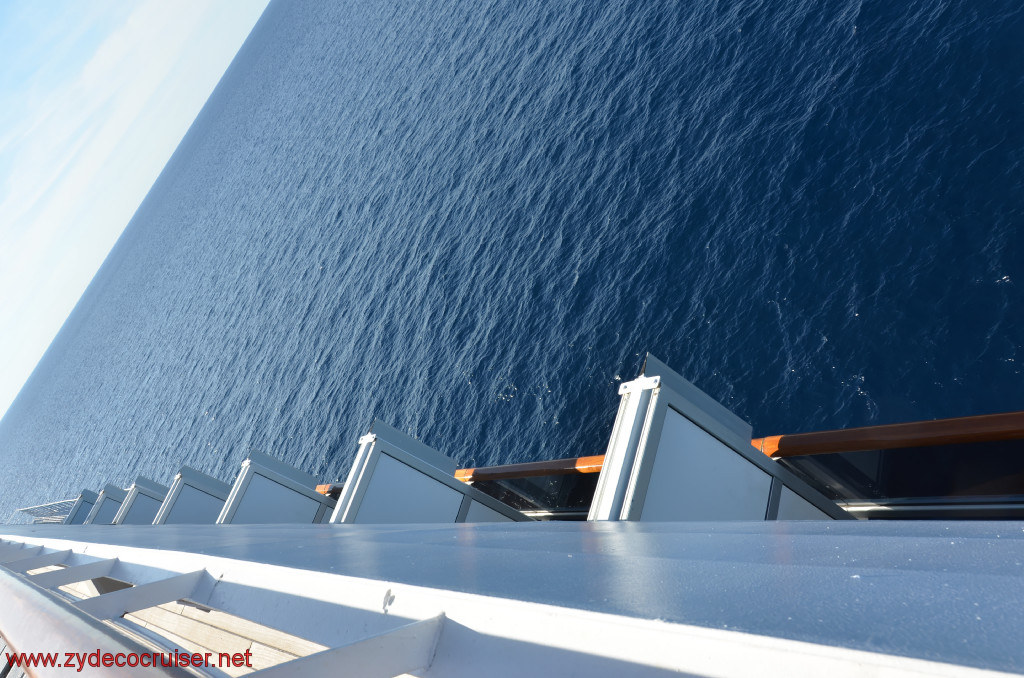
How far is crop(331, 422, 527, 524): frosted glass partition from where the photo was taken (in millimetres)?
9141

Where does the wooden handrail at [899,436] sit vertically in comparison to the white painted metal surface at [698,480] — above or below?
above

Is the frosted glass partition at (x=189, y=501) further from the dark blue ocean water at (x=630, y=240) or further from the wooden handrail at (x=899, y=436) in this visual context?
the wooden handrail at (x=899, y=436)

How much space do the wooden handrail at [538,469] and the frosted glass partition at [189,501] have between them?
→ 299 inches

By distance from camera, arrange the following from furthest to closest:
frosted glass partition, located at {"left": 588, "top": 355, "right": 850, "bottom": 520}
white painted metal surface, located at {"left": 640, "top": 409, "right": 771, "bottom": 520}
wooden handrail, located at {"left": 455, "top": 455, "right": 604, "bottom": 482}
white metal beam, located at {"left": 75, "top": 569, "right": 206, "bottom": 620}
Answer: wooden handrail, located at {"left": 455, "top": 455, "right": 604, "bottom": 482} → white painted metal surface, located at {"left": 640, "top": 409, "right": 771, "bottom": 520} → frosted glass partition, located at {"left": 588, "top": 355, "right": 850, "bottom": 520} → white metal beam, located at {"left": 75, "top": 569, "right": 206, "bottom": 620}

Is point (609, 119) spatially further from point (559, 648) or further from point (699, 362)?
point (559, 648)

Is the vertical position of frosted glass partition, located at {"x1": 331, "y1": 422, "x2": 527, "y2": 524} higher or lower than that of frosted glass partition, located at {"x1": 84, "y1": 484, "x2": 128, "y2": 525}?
higher

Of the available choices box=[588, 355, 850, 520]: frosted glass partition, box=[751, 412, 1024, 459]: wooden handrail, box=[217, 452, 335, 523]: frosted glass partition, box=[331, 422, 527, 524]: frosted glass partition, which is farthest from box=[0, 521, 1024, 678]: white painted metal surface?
box=[217, 452, 335, 523]: frosted glass partition

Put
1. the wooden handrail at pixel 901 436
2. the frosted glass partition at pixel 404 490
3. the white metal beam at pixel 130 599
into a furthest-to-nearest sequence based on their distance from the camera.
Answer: the frosted glass partition at pixel 404 490, the wooden handrail at pixel 901 436, the white metal beam at pixel 130 599

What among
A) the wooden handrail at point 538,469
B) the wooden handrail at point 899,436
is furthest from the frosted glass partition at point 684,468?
the wooden handrail at point 538,469

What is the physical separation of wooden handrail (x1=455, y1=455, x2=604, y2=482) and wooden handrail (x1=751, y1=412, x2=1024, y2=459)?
217 cm

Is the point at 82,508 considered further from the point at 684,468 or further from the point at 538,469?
the point at 684,468

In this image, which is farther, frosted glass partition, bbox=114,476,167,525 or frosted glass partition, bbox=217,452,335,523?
frosted glass partition, bbox=114,476,167,525

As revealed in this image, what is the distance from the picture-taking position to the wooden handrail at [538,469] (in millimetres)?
8289

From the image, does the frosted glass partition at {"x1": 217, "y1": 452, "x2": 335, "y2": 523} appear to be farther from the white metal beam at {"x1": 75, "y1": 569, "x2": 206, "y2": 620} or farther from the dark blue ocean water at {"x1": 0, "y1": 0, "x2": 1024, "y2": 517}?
the white metal beam at {"x1": 75, "y1": 569, "x2": 206, "y2": 620}
